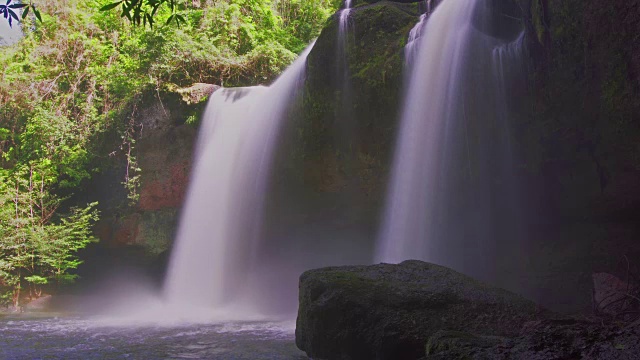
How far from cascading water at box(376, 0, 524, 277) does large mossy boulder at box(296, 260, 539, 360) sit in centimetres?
344

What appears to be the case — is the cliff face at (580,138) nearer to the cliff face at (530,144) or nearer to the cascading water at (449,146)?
the cliff face at (530,144)

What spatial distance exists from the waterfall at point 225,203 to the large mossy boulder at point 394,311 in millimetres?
6835

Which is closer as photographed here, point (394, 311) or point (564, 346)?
point (564, 346)

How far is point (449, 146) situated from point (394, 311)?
447 cm

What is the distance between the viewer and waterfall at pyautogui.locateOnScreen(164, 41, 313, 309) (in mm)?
12688

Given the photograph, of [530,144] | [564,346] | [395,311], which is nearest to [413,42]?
[530,144]

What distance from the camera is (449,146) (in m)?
9.09

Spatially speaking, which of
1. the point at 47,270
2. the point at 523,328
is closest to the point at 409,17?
the point at 523,328

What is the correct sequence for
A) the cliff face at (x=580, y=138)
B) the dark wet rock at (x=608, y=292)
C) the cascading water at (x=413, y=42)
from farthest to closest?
the cascading water at (x=413, y=42)
the cliff face at (x=580, y=138)
the dark wet rock at (x=608, y=292)

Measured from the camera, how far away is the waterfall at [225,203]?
1269 cm

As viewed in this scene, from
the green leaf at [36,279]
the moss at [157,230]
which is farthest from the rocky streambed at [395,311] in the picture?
the green leaf at [36,279]

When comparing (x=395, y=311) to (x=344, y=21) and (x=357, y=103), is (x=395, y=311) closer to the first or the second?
(x=357, y=103)

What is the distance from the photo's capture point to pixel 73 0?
56.0 feet

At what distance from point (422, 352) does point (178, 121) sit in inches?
428
